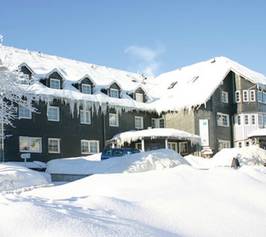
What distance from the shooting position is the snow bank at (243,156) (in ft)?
109

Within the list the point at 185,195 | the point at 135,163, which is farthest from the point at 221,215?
the point at 135,163

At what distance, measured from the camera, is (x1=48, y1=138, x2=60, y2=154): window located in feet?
118

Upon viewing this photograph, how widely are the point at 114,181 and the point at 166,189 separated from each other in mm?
1112

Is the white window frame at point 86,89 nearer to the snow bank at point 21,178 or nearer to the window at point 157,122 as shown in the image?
the window at point 157,122

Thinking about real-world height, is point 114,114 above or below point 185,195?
above

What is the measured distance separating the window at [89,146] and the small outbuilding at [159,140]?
0.98 m

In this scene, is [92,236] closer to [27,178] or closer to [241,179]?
[241,179]

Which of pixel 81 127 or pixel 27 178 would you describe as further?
pixel 81 127

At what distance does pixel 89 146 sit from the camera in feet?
126

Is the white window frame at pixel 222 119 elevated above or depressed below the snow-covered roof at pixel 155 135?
above

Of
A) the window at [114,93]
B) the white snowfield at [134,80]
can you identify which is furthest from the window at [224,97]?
the window at [114,93]

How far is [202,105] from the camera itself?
133 feet

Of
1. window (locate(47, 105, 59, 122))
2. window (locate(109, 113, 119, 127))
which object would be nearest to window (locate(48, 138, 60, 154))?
window (locate(47, 105, 59, 122))

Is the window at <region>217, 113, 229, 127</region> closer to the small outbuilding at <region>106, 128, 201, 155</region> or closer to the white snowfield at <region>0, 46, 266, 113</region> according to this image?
the white snowfield at <region>0, 46, 266, 113</region>
